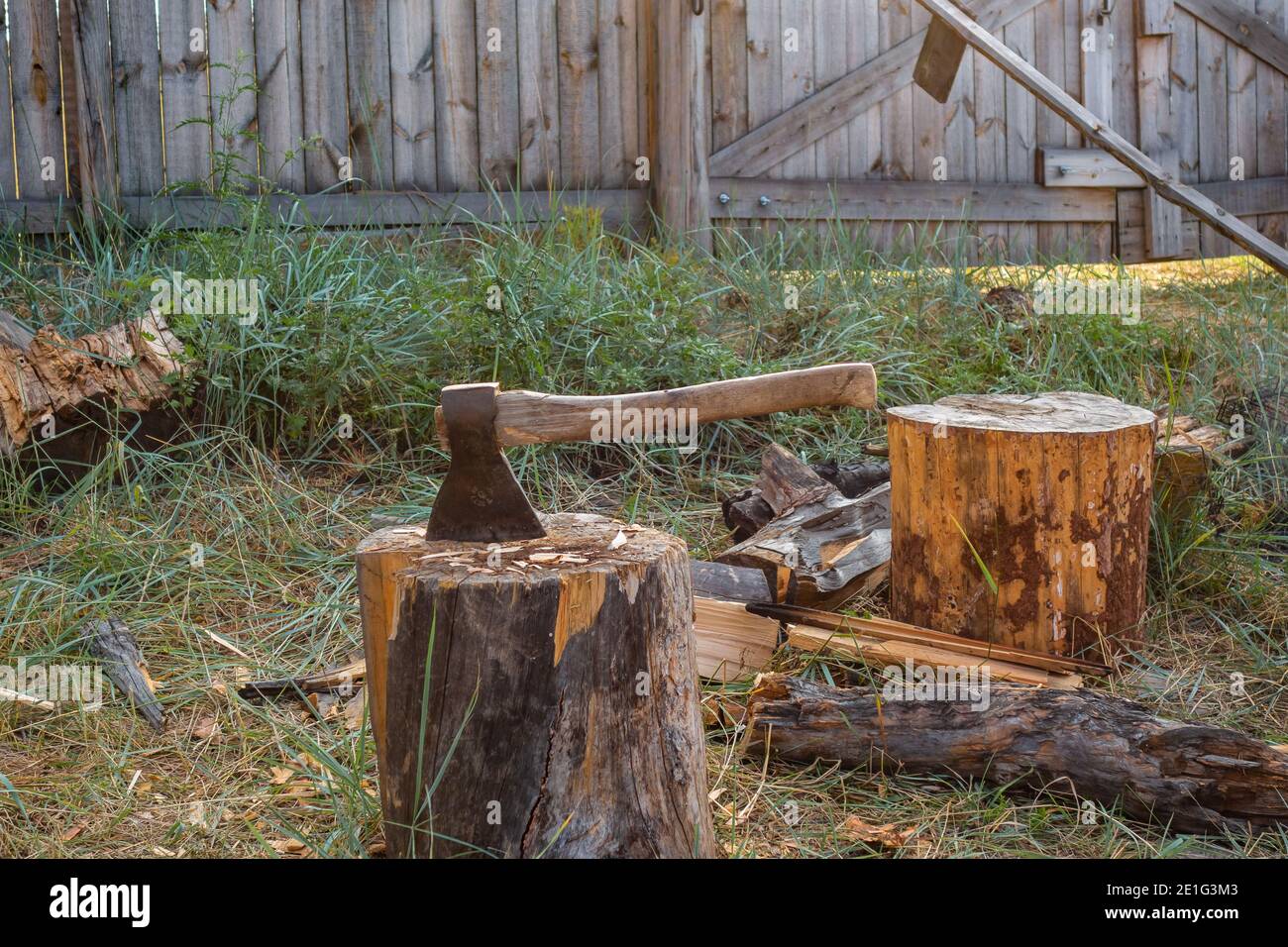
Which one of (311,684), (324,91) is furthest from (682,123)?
(311,684)

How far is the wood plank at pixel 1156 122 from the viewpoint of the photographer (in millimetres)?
7410

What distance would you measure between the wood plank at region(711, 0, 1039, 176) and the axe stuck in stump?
4563mm

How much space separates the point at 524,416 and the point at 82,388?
2342 millimetres

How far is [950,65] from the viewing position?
543cm

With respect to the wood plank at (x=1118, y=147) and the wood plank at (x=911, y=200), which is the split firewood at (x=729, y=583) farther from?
the wood plank at (x=911, y=200)

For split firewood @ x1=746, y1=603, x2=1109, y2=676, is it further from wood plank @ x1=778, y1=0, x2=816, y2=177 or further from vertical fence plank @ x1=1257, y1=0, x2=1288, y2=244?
vertical fence plank @ x1=1257, y1=0, x2=1288, y2=244

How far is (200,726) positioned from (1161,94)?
6946mm

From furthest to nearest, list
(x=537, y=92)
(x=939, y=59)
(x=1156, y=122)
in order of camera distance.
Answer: (x=1156, y=122)
(x=537, y=92)
(x=939, y=59)

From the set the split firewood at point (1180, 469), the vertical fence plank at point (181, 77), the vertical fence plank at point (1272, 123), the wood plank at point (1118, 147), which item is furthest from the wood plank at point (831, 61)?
the split firewood at point (1180, 469)

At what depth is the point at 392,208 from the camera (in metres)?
5.85

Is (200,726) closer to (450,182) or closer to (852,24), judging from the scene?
(450,182)

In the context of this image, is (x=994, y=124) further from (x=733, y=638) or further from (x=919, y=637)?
(x=733, y=638)

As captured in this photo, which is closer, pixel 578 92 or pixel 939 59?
pixel 939 59

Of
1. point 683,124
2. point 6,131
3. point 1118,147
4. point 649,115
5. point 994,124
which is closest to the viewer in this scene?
point 1118,147
